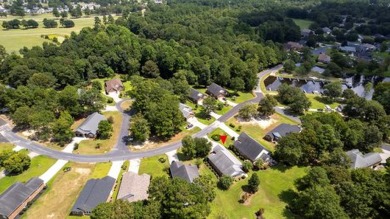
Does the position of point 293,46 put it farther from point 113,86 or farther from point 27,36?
point 27,36

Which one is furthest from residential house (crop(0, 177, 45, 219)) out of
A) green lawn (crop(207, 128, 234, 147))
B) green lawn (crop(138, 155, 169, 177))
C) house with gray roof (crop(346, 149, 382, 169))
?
house with gray roof (crop(346, 149, 382, 169))

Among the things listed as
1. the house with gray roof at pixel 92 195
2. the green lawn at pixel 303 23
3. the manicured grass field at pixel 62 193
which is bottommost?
the manicured grass field at pixel 62 193

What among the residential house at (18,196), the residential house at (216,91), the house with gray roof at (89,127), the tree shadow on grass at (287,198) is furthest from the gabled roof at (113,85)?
the tree shadow on grass at (287,198)

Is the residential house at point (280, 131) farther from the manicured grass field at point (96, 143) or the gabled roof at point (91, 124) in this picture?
the gabled roof at point (91, 124)

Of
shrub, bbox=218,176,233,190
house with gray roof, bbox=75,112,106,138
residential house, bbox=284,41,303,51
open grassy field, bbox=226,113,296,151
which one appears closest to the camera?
shrub, bbox=218,176,233,190

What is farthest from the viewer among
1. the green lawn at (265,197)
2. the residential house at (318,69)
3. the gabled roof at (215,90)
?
the residential house at (318,69)

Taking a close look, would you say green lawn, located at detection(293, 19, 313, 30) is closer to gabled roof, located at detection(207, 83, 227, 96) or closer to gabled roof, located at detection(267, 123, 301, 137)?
gabled roof, located at detection(207, 83, 227, 96)

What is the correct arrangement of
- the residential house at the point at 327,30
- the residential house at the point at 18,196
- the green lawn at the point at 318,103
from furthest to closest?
the residential house at the point at 327,30 → the green lawn at the point at 318,103 → the residential house at the point at 18,196

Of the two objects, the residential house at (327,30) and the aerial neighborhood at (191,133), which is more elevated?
the residential house at (327,30)
